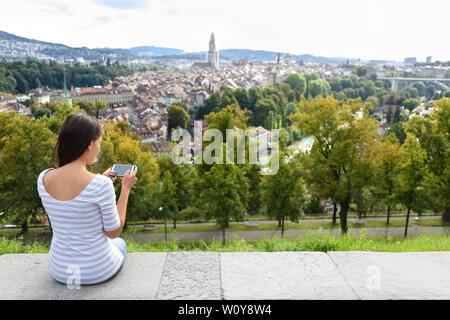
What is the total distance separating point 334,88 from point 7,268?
112 meters

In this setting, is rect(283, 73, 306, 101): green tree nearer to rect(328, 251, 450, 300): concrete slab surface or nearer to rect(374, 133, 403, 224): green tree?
rect(374, 133, 403, 224): green tree

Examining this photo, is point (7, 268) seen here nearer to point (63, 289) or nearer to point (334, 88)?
point (63, 289)

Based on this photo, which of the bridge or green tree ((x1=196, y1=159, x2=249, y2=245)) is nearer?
green tree ((x1=196, y1=159, x2=249, y2=245))

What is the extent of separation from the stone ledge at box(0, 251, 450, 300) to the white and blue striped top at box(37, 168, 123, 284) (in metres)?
0.11

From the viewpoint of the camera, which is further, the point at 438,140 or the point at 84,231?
the point at 438,140

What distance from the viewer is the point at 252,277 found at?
2643 millimetres

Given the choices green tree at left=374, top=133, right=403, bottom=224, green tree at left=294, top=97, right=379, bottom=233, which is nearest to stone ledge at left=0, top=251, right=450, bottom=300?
green tree at left=294, top=97, right=379, bottom=233

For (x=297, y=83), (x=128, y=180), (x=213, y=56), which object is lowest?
(x=128, y=180)

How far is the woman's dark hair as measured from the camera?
7.46 feet

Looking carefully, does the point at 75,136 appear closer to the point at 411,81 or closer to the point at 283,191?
the point at 283,191

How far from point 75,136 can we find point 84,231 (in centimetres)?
60

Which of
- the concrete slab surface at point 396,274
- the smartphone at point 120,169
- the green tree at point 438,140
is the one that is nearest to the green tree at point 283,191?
the green tree at point 438,140

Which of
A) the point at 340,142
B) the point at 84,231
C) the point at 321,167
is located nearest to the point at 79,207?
the point at 84,231

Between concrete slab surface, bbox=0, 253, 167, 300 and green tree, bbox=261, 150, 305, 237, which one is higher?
concrete slab surface, bbox=0, 253, 167, 300
